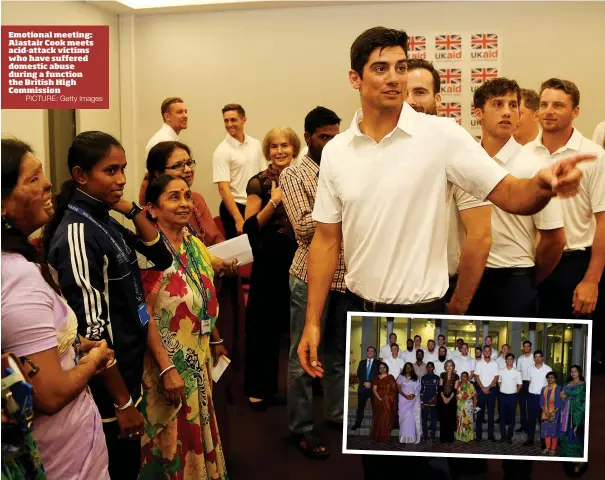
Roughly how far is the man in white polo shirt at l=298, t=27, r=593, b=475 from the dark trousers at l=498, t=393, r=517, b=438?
0.27m

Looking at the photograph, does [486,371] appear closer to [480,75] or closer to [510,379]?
[510,379]

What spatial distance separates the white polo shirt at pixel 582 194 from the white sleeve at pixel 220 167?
9.45 ft

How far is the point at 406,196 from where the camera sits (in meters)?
1.91

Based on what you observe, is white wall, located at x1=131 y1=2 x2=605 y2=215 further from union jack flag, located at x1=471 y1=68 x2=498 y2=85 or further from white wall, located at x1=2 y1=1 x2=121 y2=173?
white wall, located at x1=2 y1=1 x2=121 y2=173

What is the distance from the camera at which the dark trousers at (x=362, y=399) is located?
1.76 metres

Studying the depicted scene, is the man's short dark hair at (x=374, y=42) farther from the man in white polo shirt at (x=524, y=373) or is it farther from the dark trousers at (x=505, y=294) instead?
the dark trousers at (x=505, y=294)

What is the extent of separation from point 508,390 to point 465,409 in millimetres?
112

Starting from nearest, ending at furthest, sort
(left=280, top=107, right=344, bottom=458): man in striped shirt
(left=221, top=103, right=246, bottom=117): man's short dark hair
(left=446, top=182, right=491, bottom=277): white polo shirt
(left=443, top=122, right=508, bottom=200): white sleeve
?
(left=443, top=122, right=508, bottom=200): white sleeve, (left=446, top=182, right=491, bottom=277): white polo shirt, (left=280, top=107, right=344, bottom=458): man in striped shirt, (left=221, top=103, right=246, bottom=117): man's short dark hair

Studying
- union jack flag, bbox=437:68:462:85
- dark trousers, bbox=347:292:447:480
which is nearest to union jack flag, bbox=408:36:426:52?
union jack flag, bbox=437:68:462:85

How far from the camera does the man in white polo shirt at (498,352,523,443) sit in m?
1.72

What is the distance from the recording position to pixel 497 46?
526 centimetres

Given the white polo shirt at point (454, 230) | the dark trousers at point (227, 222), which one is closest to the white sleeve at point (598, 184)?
the white polo shirt at point (454, 230)

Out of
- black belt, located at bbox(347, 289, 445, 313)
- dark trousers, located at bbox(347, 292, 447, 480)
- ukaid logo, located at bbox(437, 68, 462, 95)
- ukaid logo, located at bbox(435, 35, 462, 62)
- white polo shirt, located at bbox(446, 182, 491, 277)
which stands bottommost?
dark trousers, located at bbox(347, 292, 447, 480)

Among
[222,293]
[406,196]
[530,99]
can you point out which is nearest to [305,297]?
[222,293]
